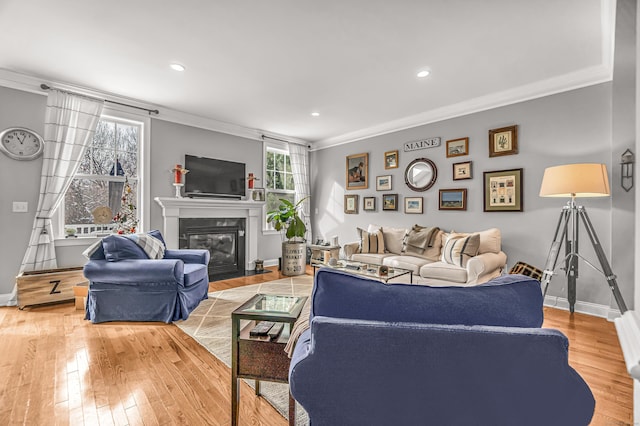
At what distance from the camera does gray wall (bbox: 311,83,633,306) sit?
3176mm

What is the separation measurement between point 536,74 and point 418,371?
3787mm

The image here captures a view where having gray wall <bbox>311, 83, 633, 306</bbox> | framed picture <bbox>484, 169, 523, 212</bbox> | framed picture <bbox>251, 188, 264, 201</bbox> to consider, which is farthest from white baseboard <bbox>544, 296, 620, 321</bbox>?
framed picture <bbox>251, 188, 264, 201</bbox>

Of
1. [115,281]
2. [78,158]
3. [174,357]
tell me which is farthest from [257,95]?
[174,357]

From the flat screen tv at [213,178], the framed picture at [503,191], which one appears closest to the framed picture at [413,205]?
the framed picture at [503,191]

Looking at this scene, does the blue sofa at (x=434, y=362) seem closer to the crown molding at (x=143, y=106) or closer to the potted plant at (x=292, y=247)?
the potted plant at (x=292, y=247)

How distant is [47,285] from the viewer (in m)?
3.30

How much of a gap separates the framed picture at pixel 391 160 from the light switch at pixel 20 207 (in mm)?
4881

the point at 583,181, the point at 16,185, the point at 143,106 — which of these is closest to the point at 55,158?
the point at 16,185

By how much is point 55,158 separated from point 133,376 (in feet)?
9.84

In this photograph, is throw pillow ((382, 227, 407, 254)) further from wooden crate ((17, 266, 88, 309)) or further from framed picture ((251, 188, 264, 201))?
wooden crate ((17, 266, 88, 309))

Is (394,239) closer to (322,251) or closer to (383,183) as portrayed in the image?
(383,183)

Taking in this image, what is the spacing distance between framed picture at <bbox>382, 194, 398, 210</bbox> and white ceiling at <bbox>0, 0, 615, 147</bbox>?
148 cm

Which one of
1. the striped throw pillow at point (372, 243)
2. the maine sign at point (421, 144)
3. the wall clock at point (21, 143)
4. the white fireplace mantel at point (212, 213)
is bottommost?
the striped throw pillow at point (372, 243)

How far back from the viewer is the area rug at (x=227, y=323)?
178 cm
